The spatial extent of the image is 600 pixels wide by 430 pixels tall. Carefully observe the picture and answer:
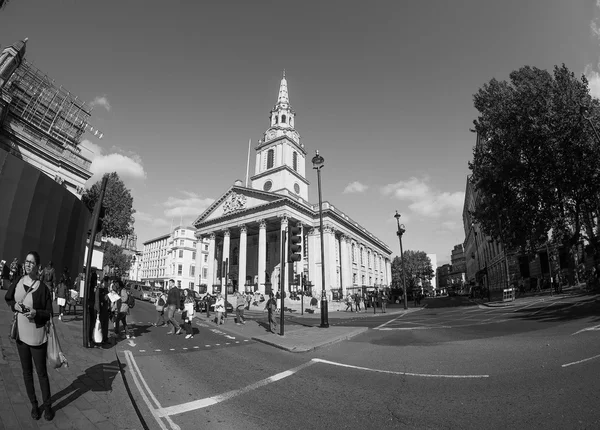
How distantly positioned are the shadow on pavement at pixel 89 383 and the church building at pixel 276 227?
32785mm

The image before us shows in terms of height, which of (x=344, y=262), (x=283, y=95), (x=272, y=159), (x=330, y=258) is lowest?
(x=344, y=262)

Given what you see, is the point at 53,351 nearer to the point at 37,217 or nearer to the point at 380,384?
the point at 380,384

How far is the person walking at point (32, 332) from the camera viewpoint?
11.7ft

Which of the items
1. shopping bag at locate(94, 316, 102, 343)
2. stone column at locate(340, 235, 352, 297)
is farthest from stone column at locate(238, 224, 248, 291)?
shopping bag at locate(94, 316, 102, 343)

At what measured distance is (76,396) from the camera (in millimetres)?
4254

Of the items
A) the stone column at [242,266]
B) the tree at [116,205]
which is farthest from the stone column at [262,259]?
the tree at [116,205]

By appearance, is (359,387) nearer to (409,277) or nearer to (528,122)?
(528,122)

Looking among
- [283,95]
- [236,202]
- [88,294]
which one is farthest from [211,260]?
[88,294]

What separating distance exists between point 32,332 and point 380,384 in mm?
5261

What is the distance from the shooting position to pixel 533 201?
24.4m

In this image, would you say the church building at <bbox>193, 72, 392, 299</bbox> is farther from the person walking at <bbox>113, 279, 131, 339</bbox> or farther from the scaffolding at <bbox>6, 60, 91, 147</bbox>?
the person walking at <bbox>113, 279, 131, 339</bbox>

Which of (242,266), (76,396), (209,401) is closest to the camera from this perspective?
(76,396)

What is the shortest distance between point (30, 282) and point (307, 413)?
4.20 metres

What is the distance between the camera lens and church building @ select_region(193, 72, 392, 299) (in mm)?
41812
